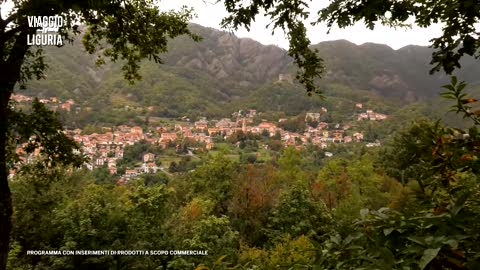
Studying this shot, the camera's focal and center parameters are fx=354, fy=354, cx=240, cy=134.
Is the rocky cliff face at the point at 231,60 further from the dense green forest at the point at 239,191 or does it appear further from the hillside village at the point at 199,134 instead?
the dense green forest at the point at 239,191

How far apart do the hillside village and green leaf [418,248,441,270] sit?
63.4m

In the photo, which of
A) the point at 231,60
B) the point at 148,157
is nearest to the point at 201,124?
the point at 148,157

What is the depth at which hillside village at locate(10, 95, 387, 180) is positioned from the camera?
74.9 m

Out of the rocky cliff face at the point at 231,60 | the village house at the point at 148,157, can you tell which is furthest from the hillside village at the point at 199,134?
the rocky cliff face at the point at 231,60

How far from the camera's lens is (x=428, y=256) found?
1.10 metres

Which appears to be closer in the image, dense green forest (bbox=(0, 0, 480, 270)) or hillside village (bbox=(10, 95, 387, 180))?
dense green forest (bbox=(0, 0, 480, 270))

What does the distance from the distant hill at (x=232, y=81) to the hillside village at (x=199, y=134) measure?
6.83 metres

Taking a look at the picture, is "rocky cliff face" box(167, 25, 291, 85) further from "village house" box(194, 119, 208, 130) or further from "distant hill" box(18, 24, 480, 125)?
"village house" box(194, 119, 208, 130)

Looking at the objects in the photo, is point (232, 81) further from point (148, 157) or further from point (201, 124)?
point (148, 157)

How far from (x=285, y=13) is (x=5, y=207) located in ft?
15.5

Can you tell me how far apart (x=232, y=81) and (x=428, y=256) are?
151 m

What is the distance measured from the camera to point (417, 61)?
163m

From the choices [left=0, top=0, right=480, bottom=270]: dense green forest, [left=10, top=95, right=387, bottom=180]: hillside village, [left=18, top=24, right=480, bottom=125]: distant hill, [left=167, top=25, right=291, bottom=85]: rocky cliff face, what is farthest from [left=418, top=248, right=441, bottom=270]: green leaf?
[left=167, top=25, right=291, bottom=85]: rocky cliff face

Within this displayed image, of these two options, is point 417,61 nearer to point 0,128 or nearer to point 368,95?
point 368,95
